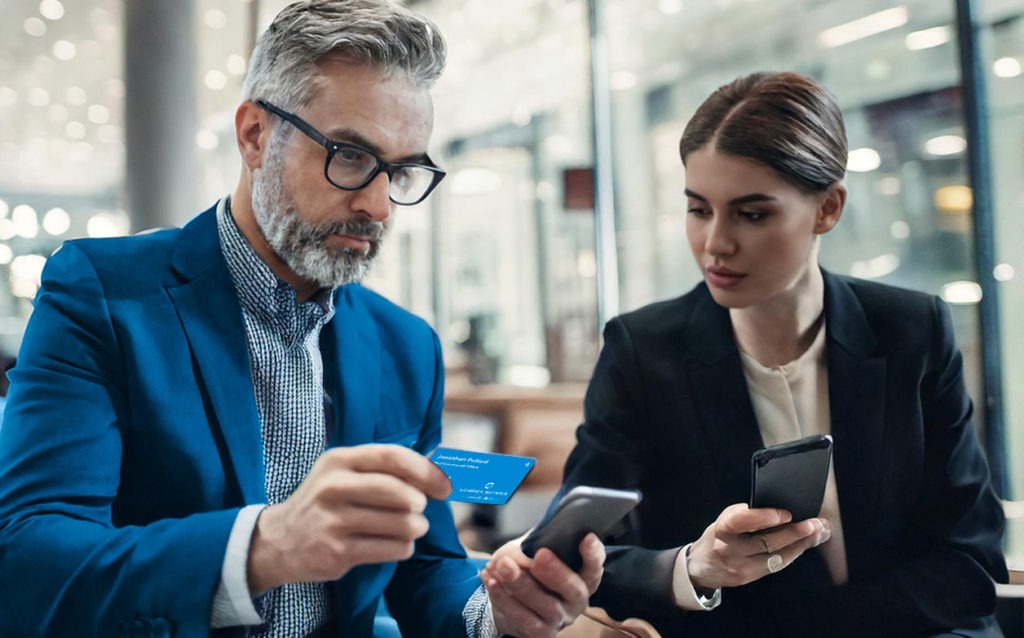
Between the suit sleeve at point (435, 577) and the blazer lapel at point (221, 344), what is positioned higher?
the blazer lapel at point (221, 344)

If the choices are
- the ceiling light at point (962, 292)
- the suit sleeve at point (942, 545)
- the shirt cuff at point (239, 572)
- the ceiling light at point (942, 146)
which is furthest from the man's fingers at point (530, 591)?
the ceiling light at point (942, 146)

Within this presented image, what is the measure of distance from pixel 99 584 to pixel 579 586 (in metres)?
0.60

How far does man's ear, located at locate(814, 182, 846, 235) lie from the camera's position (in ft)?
4.90

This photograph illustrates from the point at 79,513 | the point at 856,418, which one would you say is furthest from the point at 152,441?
the point at 856,418

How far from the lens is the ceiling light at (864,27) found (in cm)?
481

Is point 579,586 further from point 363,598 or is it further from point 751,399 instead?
point 751,399

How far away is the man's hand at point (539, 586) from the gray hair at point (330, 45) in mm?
749

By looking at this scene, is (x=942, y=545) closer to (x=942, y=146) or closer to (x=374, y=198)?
(x=374, y=198)

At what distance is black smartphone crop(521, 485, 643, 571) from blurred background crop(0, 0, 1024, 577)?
66 cm

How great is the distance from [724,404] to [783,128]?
46 cm

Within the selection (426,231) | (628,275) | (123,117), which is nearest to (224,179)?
(426,231)

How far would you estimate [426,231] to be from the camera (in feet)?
31.4

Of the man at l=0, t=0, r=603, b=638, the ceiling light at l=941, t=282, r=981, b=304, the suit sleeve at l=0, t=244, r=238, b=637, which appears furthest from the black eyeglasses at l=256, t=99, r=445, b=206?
the ceiling light at l=941, t=282, r=981, b=304

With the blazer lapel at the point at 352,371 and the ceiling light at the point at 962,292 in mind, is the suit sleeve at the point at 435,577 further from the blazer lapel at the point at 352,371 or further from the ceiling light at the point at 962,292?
the ceiling light at the point at 962,292
